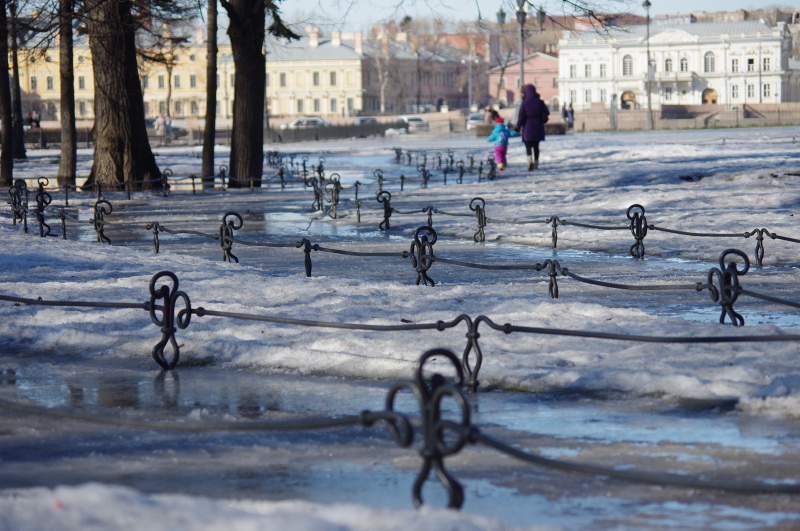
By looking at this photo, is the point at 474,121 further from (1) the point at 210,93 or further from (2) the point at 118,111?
(2) the point at 118,111

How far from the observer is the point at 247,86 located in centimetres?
2344

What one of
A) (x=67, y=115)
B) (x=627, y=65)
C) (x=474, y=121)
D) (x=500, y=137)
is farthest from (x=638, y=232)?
(x=627, y=65)

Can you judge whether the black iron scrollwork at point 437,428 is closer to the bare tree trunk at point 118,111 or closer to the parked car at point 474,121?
the bare tree trunk at point 118,111

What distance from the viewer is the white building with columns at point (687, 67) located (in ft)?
328

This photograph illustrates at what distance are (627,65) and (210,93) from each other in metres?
83.3

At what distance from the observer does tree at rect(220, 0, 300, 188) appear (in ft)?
74.5

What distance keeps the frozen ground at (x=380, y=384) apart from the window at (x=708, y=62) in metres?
93.5

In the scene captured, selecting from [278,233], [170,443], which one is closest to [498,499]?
[170,443]

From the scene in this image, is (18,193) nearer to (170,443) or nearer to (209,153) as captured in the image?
(209,153)

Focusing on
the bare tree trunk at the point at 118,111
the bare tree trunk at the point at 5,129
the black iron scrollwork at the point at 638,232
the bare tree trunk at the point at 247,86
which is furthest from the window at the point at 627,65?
the black iron scrollwork at the point at 638,232

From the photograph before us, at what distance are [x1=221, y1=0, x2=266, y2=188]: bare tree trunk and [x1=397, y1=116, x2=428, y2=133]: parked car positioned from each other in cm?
4933

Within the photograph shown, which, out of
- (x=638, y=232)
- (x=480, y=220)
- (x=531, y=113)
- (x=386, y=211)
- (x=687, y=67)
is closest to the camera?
(x=638, y=232)

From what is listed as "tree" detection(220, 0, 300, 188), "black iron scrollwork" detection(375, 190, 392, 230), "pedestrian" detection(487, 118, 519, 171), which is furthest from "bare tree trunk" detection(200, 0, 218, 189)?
"black iron scrollwork" detection(375, 190, 392, 230)

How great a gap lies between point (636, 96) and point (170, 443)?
10391 cm
